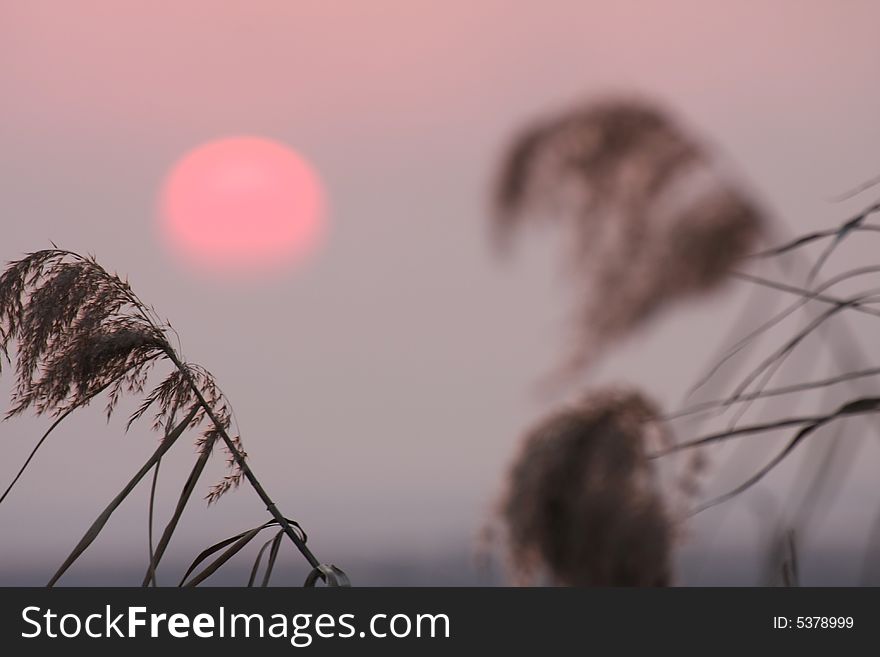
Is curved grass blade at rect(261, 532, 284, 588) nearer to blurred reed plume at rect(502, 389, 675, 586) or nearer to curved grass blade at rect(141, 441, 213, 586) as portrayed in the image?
curved grass blade at rect(141, 441, 213, 586)

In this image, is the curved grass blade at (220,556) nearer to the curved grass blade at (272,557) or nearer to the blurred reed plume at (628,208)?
the curved grass blade at (272,557)

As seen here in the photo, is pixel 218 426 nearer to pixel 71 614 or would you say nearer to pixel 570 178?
pixel 71 614

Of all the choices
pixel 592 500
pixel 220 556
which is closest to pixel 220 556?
pixel 220 556

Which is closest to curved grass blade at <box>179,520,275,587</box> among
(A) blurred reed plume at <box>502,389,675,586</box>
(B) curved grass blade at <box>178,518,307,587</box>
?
(B) curved grass blade at <box>178,518,307,587</box>

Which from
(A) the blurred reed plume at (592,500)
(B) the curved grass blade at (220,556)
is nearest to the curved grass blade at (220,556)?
(B) the curved grass blade at (220,556)

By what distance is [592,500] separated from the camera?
Result: 126 cm

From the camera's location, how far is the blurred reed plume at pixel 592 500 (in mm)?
1219

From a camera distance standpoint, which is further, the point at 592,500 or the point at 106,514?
the point at 106,514

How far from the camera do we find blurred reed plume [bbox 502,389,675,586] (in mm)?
1219

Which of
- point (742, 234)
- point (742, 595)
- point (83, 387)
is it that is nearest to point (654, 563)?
point (742, 234)

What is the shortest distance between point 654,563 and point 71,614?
4.27ft

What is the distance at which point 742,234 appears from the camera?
1140 millimetres

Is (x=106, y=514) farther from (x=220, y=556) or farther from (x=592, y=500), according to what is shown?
(x=592, y=500)

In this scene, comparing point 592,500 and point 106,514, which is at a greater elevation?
point 106,514
